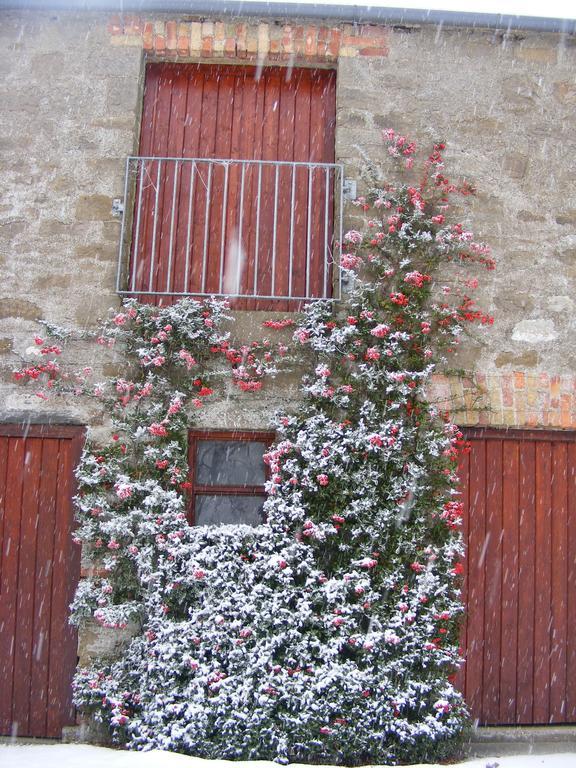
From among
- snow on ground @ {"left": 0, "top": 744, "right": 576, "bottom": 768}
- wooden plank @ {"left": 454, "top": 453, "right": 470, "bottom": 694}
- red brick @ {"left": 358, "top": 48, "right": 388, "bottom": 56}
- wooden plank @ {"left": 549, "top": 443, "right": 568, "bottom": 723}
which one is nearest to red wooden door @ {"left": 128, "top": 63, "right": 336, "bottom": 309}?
red brick @ {"left": 358, "top": 48, "right": 388, "bottom": 56}

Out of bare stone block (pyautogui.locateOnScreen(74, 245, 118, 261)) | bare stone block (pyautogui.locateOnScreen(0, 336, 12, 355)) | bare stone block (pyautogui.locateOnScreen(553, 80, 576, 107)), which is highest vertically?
bare stone block (pyautogui.locateOnScreen(553, 80, 576, 107))

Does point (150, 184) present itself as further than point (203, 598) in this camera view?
Yes

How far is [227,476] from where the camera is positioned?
17.0ft

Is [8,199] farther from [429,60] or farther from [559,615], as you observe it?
[559,615]

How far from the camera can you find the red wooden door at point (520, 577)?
5074mm

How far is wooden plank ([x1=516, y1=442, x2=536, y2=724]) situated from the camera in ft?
16.7

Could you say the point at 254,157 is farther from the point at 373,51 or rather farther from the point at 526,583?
the point at 526,583

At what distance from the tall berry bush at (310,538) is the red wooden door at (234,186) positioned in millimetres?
352

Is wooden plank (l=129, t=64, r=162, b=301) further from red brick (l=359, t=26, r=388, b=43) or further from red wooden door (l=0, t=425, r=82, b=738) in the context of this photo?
red brick (l=359, t=26, r=388, b=43)

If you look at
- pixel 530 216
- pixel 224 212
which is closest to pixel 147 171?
pixel 224 212

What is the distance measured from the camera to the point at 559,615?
516 cm

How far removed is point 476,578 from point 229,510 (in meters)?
1.72

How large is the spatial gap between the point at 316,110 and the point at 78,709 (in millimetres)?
4437

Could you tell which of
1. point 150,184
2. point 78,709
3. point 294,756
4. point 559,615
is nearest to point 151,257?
point 150,184
